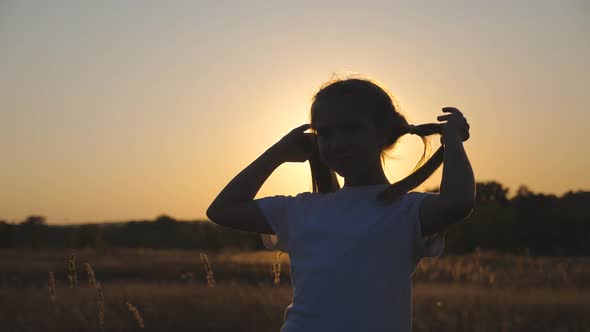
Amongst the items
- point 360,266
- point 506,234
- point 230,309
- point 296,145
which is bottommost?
point 506,234

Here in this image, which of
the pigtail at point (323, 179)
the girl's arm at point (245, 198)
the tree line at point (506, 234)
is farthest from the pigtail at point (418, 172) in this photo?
the tree line at point (506, 234)

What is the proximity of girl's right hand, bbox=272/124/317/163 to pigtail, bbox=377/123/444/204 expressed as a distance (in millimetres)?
338

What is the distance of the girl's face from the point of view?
6.29 feet

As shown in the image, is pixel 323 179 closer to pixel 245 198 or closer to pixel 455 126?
pixel 245 198

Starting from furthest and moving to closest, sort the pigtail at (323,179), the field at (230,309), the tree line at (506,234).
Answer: the tree line at (506,234) → the field at (230,309) → the pigtail at (323,179)

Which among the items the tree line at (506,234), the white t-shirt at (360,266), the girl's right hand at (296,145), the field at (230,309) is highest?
the girl's right hand at (296,145)

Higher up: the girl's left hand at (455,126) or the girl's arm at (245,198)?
the girl's left hand at (455,126)

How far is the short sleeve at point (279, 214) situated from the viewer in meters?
2.05

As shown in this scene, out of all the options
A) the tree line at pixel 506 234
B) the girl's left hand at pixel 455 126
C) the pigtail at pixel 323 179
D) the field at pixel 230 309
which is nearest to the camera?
the girl's left hand at pixel 455 126

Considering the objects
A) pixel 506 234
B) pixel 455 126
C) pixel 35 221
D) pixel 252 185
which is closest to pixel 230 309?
pixel 252 185

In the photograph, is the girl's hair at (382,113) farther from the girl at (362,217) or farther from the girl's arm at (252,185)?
the girl's arm at (252,185)

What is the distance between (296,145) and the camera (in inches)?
87.3

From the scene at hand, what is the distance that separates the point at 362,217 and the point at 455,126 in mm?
317

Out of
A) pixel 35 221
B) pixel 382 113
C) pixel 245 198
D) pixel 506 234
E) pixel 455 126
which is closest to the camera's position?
pixel 455 126
